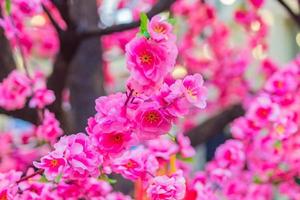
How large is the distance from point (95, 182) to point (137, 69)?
69cm

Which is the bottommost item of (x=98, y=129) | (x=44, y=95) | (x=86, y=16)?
(x=98, y=129)

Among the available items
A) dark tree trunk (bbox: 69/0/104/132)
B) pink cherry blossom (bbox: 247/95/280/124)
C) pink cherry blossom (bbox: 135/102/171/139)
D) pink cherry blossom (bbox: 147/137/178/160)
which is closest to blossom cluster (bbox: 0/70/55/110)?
dark tree trunk (bbox: 69/0/104/132)

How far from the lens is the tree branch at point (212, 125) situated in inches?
117

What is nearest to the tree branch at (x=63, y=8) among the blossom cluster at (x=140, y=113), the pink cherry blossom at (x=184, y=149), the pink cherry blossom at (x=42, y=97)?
the pink cherry blossom at (x=42, y=97)

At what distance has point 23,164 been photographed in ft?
9.74

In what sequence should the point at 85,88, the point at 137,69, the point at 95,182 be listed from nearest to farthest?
the point at 137,69, the point at 95,182, the point at 85,88

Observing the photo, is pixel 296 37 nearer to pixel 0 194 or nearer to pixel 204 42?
pixel 204 42

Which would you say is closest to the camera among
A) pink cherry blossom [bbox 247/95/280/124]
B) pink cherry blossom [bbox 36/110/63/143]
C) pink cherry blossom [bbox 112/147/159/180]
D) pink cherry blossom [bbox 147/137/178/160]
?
pink cherry blossom [bbox 112/147/159/180]

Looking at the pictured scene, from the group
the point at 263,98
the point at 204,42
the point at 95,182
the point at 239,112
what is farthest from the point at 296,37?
the point at 95,182

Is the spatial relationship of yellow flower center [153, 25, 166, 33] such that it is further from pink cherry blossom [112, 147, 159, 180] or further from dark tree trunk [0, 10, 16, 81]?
dark tree trunk [0, 10, 16, 81]

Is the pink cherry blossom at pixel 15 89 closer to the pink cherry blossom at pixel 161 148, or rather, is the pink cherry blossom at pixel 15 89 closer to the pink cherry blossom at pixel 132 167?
the pink cherry blossom at pixel 161 148

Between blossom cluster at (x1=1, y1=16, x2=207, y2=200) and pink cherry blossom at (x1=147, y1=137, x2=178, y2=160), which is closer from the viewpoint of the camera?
blossom cluster at (x1=1, y1=16, x2=207, y2=200)

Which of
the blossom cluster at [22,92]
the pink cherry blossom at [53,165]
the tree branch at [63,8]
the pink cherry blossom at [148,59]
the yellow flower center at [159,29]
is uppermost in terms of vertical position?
the tree branch at [63,8]

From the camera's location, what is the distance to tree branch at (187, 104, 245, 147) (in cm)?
297
